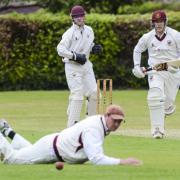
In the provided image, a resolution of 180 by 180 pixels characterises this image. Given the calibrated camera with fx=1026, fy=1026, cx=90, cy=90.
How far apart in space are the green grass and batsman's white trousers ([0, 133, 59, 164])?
0.13 meters

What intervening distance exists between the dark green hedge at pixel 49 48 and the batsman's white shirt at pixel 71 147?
17632 mm

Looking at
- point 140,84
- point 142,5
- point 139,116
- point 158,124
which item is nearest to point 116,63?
point 140,84

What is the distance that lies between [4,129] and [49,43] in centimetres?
1748

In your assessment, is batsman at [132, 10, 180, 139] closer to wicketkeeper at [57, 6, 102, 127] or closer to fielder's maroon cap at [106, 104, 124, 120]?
wicketkeeper at [57, 6, 102, 127]

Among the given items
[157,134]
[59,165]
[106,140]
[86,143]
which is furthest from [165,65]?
[59,165]

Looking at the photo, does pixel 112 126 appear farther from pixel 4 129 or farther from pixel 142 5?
pixel 142 5

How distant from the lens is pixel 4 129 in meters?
12.8

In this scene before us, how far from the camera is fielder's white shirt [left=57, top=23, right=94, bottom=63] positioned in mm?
18016

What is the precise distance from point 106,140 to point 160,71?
164 cm

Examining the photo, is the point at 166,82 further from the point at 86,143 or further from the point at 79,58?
the point at 86,143

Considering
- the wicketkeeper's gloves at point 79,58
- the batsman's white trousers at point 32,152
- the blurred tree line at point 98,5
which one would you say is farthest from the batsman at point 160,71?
the blurred tree line at point 98,5

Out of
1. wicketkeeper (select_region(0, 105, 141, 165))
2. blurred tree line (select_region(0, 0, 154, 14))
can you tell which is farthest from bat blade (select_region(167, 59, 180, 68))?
blurred tree line (select_region(0, 0, 154, 14))

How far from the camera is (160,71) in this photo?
16922mm

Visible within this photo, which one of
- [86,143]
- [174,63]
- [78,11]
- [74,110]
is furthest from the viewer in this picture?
[74,110]
